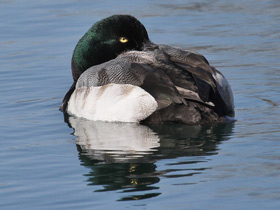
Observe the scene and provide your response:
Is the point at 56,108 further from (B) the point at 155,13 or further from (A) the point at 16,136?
(B) the point at 155,13

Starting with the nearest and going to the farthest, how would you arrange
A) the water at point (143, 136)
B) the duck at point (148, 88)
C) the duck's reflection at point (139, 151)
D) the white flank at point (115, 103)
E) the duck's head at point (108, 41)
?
the water at point (143, 136), the duck's reflection at point (139, 151), the duck at point (148, 88), the white flank at point (115, 103), the duck's head at point (108, 41)

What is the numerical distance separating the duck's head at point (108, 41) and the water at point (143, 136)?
69 centimetres

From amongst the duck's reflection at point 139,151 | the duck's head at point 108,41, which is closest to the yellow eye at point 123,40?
the duck's head at point 108,41

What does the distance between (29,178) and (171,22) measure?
7.06 m

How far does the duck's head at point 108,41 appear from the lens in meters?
9.77

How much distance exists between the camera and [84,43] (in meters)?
10.2

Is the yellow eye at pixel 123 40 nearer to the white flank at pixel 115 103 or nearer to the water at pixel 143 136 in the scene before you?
the white flank at pixel 115 103

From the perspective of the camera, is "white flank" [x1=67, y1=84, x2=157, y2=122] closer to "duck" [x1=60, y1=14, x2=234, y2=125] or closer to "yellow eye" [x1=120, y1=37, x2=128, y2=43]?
"duck" [x1=60, y1=14, x2=234, y2=125]

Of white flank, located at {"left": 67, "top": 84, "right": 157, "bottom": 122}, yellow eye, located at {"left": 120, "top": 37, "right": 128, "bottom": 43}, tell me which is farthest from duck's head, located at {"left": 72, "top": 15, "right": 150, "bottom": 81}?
white flank, located at {"left": 67, "top": 84, "right": 157, "bottom": 122}

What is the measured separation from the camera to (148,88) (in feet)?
28.0

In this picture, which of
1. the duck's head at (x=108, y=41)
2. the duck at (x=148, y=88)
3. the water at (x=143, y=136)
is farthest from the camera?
the duck's head at (x=108, y=41)

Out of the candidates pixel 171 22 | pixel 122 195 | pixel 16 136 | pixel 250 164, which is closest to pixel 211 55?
pixel 171 22

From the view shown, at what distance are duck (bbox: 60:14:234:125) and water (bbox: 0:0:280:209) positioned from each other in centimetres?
17

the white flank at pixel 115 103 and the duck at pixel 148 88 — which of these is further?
the white flank at pixel 115 103
